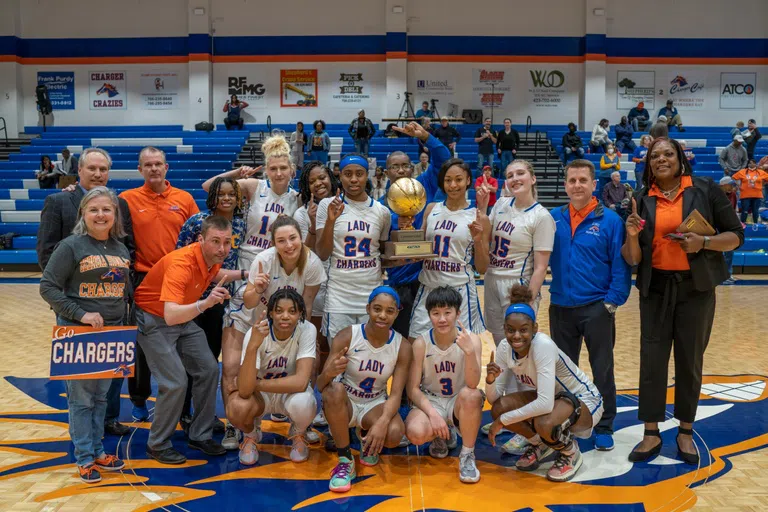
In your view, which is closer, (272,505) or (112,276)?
(272,505)

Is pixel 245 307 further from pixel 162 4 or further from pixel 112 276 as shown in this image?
pixel 162 4

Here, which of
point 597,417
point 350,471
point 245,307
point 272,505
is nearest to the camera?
point 272,505

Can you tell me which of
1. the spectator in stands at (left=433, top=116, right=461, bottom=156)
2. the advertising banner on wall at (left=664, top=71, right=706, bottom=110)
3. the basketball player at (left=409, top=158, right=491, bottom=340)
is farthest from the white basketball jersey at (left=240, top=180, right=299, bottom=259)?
the advertising banner on wall at (left=664, top=71, right=706, bottom=110)

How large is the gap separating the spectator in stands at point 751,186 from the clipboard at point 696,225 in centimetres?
1099

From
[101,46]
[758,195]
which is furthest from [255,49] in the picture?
[758,195]

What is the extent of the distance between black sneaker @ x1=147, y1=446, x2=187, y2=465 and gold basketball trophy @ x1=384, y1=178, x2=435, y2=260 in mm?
1787

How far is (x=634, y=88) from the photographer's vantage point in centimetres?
2045

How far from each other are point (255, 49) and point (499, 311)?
59.2 ft

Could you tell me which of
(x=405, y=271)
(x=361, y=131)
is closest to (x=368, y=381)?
→ (x=405, y=271)

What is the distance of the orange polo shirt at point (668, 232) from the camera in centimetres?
403

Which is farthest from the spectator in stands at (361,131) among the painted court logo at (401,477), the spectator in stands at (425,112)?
the painted court logo at (401,477)

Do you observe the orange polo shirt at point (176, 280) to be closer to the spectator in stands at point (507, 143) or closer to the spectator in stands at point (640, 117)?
the spectator in stands at point (507, 143)

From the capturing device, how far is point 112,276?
3.77 metres

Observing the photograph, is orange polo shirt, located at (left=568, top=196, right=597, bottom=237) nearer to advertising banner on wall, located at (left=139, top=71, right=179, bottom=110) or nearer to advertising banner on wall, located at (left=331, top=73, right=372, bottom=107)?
advertising banner on wall, located at (left=331, top=73, right=372, bottom=107)
